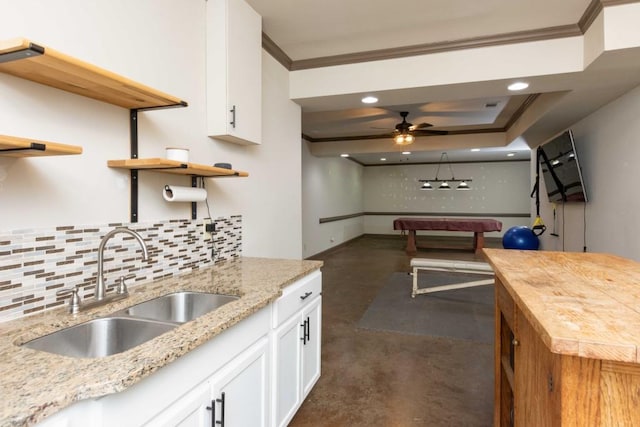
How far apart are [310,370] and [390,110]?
3.98 meters

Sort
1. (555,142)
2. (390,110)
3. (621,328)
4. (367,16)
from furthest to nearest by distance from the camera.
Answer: (390,110) < (555,142) < (367,16) < (621,328)

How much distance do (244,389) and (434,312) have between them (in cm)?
309

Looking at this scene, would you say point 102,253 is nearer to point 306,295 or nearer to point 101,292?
point 101,292

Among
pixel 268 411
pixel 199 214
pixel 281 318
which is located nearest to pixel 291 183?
pixel 199 214

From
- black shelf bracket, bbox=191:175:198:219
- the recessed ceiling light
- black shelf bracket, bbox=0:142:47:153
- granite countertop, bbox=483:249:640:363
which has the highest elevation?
the recessed ceiling light

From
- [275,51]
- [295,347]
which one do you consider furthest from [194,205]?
[275,51]

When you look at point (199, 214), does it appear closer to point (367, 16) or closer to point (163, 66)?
point (163, 66)

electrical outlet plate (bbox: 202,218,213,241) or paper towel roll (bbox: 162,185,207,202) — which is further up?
paper towel roll (bbox: 162,185,207,202)

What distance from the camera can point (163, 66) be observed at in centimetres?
181

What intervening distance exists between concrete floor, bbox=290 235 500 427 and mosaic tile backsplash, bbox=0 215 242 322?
48.1 inches

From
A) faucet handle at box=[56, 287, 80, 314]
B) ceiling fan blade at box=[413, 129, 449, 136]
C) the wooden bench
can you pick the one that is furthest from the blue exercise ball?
faucet handle at box=[56, 287, 80, 314]

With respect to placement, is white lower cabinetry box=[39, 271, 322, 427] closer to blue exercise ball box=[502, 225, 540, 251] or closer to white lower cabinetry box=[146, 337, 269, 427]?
white lower cabinetry box=[146, 337, 269, 427]

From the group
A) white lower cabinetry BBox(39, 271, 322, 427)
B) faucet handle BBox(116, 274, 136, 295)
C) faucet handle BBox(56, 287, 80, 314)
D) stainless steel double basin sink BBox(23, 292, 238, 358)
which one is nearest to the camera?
white lower cabinetry BBox(39, 271, 322, 427)

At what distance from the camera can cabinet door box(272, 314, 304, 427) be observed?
168 centimetres
